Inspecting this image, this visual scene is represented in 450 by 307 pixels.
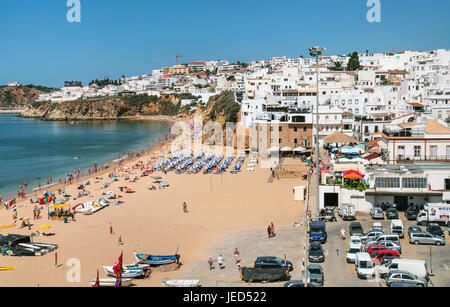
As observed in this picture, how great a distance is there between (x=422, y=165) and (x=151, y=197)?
15276 millimetres

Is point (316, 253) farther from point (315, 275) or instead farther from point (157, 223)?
point (157, 223)

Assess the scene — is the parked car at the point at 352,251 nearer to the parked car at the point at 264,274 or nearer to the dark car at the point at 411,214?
the parked car at the point at 264,274

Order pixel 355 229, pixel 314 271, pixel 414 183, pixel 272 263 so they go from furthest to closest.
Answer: pixel 414 183 → pixel 355 229 → pixel 272 263 → pixel 314 271

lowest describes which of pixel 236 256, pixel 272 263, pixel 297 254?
pixel 236 256

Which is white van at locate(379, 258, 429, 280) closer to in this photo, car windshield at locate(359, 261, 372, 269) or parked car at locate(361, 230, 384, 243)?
car windshield at locate(359, 261, 372, 269)

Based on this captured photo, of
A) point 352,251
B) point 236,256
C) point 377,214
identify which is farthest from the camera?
point 377,214

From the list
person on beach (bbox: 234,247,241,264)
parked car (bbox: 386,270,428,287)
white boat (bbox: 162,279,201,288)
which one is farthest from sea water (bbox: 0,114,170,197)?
parked car (bbox: 386,270,428,287)

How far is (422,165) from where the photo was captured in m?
20.2

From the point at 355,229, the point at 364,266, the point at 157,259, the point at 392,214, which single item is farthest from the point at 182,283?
the point at 392,214

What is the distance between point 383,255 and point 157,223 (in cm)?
1147

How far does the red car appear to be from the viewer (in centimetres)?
1288

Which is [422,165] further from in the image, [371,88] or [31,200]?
[371,88]

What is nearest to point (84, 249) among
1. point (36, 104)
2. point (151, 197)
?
point (151, 197)

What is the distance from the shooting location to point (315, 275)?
38.6ft
